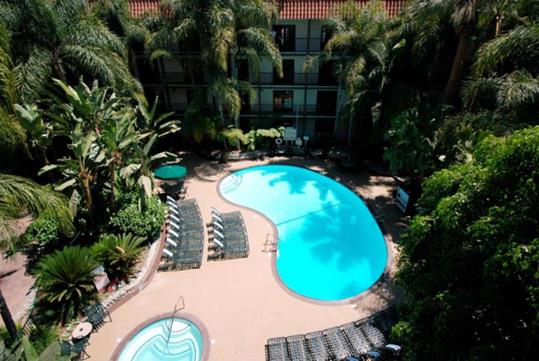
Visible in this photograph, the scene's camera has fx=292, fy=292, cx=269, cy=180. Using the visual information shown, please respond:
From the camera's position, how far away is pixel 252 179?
19844mm

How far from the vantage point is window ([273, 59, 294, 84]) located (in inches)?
901

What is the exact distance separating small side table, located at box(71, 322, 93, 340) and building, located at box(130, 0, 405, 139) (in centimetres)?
1628

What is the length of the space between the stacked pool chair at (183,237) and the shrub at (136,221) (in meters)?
0.79

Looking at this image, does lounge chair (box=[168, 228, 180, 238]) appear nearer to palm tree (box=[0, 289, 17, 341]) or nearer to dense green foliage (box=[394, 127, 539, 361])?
palm tree (box=[0, 289, 17, 341])

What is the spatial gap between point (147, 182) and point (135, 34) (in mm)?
11067

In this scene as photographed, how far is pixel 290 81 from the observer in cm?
2339

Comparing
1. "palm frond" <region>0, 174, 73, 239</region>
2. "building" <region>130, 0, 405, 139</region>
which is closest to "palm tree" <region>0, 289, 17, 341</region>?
"palm frond" <region>0, 174, 73, 239</region>

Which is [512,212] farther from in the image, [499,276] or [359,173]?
[359,173]

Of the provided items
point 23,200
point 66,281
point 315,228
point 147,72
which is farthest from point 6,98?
point 147,72

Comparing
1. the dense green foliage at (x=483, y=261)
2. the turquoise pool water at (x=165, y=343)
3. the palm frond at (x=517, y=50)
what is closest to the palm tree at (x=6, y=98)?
the turquoise pool water at (x=165, y=343)

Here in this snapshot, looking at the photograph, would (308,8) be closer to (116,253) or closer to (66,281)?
(116,253)

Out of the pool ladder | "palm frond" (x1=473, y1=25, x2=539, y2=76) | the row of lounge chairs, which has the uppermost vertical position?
"palm frond" (x1=473, y1=25, x2=539, y2=76)

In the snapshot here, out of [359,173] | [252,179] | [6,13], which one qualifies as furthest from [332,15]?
[6,13]

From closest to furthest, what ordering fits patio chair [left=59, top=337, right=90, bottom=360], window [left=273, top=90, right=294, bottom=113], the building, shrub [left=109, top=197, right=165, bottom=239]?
patio chair [left=59, top=337, right=90, bottom=360] → shrub [left=109, top=197, right=165, bottom=239] → the building → window [left=273, top=90, right=294, bottom=113]
